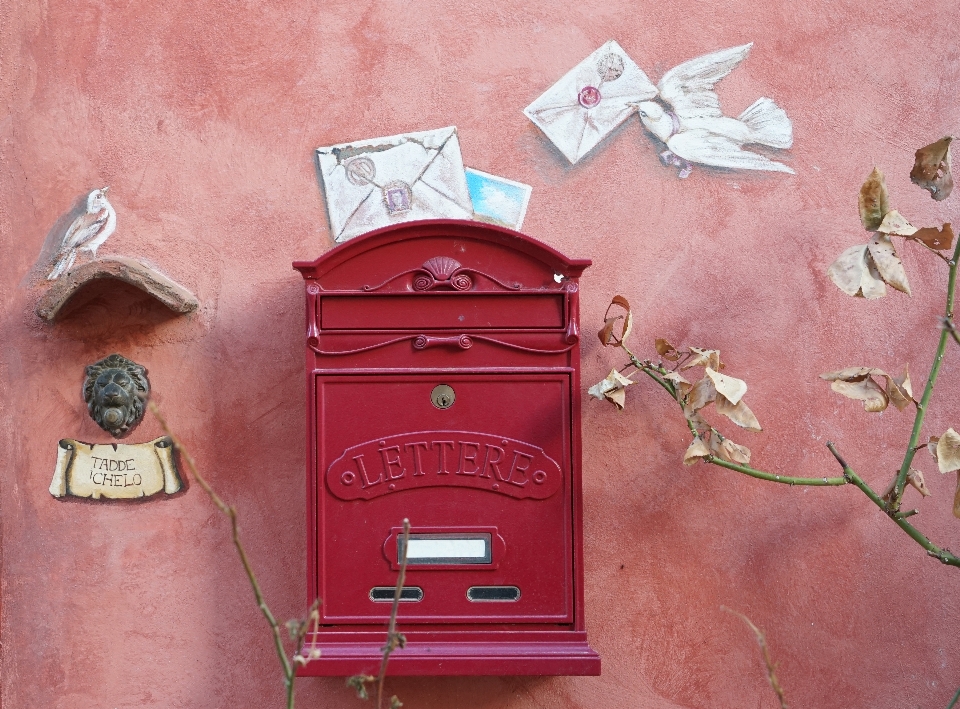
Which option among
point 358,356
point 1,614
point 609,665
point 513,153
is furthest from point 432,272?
point 1,614

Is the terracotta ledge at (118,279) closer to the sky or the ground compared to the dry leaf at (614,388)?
closer to the sky

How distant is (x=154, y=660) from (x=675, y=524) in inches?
54.2

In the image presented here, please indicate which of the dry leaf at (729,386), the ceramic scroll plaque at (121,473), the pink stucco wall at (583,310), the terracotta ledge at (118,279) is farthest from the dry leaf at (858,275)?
the ceramic scroll plaque at (121,473)

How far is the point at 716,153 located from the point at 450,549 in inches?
49.0

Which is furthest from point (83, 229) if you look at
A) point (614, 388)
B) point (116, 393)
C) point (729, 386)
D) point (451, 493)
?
point (729, 386)

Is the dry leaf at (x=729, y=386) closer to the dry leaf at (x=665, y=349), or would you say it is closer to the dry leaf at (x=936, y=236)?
the dry leaf at (x=665, y=349)

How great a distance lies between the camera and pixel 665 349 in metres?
2.21

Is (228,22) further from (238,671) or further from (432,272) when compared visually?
(238,671)

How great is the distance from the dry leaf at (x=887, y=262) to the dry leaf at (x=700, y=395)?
43 centimetres

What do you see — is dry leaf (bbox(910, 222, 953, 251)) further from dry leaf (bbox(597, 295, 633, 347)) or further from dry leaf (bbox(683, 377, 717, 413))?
dry leaf (bbox(597, 295, 633, 347))

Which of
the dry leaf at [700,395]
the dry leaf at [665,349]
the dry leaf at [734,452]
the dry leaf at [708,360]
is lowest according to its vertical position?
the dry leaf at [734,452]

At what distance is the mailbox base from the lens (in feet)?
6.48

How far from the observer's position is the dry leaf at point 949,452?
74.9 inches

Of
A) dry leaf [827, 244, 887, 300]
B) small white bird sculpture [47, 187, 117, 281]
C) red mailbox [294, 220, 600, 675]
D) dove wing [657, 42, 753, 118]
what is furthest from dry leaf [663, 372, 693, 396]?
small white bird sculpture [47, 187, 117, 281]
